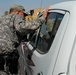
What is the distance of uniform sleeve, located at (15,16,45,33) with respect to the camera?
366 cm

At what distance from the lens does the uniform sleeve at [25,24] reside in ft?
12.0

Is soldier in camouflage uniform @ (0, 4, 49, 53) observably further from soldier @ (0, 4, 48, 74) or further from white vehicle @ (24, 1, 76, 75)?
white vehicle @ (24, 1, 76, 75)

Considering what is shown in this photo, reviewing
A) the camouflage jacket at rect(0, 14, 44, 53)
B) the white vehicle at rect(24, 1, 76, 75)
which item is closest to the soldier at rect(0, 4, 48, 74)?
the camouflage jacket at rect(0, 14, 44, 53)

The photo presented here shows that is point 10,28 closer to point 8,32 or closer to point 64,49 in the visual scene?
point 8,32

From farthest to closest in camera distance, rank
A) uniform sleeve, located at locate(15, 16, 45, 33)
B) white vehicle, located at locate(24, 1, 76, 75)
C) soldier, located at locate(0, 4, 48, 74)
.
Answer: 1. soldier, located at locate(0, 4, 48, 74)
2. uniform sleeve, located at locate(15, 16, 45, 33)
3. white vehicle, located at locate(24, 1, 76, 75)

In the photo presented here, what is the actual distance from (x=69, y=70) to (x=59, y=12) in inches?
36.3

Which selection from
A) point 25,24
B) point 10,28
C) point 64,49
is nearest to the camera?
point 64,49

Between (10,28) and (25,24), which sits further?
(10,28)

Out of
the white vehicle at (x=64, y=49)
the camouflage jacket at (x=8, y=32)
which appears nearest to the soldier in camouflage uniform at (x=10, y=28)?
the camouflage jacket at (x=8, y=32)

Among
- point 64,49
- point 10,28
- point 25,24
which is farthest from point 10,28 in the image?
point 64,49

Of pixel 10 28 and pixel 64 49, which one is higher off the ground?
pixel 64 49

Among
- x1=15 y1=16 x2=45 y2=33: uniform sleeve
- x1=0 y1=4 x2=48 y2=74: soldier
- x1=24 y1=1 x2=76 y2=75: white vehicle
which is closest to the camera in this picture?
x1=24 y1=1 x2=76 y2=75: white vehicle

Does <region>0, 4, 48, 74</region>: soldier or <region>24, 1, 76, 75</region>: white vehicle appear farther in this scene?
<region>0, 4, 48, 74</region>: soldier

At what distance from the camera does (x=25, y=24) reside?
372cm
